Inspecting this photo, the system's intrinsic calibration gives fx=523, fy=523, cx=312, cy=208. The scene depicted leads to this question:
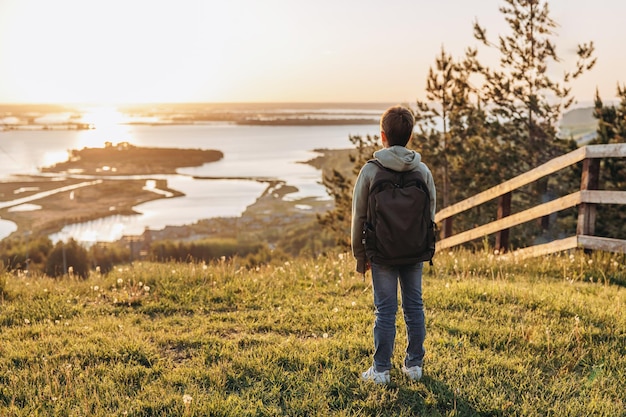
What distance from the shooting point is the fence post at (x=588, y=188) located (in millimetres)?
6676

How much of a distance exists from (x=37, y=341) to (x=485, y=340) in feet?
12.7

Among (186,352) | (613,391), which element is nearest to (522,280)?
(613,391)

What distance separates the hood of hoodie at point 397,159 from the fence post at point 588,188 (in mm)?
4277

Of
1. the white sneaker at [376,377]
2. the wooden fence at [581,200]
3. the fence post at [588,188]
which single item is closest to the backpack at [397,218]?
the white sneaker at [376,377]

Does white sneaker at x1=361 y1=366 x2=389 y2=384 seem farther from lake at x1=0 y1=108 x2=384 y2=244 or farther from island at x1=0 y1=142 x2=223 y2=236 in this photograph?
island at x1=0 y1=142 x2=223 y2=236

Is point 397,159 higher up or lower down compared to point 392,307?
higher up

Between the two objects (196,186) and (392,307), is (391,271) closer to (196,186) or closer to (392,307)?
(392,307)

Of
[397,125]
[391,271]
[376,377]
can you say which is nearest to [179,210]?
[376,377]

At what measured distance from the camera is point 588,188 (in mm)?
6707

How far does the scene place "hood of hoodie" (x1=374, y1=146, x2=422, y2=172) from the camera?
339cm

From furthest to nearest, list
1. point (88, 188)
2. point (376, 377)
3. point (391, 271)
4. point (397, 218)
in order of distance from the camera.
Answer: point (88, 188)
point (376, 377)
point (391, 271)
point (397, 218)

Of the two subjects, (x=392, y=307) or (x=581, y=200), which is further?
(x=581, y=200)

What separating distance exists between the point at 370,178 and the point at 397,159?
214 mm

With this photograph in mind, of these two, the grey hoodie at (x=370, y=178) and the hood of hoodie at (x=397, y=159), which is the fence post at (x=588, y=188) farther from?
the hood of hoodie at (x=397, y=159)
